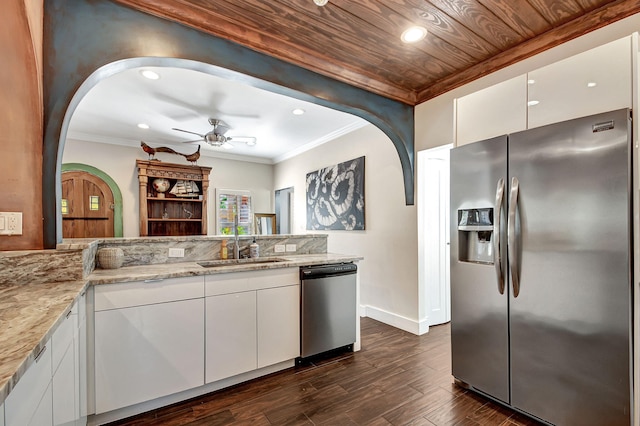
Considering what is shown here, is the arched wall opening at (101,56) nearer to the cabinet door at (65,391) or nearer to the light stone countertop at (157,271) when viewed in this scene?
the light stone countertop at (157,271)

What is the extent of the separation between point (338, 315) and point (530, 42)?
9.34ft

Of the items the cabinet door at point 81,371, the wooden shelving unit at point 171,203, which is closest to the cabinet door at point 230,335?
the cabinet door at point 81,371

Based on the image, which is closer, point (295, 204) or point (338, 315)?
point (338, 315)

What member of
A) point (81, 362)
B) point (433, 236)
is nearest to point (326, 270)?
point (433, 236)

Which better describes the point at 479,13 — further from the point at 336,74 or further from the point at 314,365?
the point at 314,365

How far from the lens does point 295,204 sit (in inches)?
232

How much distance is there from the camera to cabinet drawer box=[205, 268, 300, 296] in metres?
2.22

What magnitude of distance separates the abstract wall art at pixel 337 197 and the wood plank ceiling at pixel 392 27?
169 cm

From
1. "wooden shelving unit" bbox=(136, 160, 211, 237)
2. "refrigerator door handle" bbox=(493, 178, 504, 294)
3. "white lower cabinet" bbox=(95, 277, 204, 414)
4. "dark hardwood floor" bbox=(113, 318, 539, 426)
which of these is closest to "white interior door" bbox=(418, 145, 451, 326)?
"dark hardwood floor" bbox=(113, 318, 539, 426)

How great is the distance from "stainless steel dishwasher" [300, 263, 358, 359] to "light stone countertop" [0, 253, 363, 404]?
73 cm

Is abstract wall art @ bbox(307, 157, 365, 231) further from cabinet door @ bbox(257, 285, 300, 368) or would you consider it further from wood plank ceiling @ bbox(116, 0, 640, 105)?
cabinet door @ bbox(257, 285, 300, 368)

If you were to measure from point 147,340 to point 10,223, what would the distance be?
1.03 m

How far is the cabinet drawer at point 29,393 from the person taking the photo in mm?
779

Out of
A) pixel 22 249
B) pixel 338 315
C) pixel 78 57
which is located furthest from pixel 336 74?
pixel 22 249
